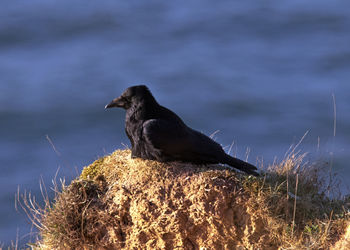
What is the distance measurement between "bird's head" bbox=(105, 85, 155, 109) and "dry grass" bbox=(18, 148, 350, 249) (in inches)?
25.1

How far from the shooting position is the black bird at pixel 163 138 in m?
9.16

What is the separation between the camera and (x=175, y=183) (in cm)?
898

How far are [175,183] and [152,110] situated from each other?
1013 millimetres

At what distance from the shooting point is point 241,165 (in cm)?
921

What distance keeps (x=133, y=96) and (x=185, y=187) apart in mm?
1342

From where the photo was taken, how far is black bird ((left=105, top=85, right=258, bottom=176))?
9.16m

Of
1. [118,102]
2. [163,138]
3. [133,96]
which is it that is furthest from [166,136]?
[118,102]

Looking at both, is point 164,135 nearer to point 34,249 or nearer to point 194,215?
point 194,215

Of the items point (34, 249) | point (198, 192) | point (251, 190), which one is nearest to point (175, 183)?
point (198, 192)

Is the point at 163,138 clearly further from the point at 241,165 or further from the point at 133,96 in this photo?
the point at 241,165

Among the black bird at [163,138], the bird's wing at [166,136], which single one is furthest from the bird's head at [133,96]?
the bird's wing at [166,136]

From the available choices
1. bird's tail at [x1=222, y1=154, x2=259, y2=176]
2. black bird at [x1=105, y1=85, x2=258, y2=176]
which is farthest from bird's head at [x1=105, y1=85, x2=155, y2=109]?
bird's tail at [x1=222, y1=154, x2=259, y2=176]

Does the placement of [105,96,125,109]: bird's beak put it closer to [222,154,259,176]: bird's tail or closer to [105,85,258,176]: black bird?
[105,85,258,176]: black bird

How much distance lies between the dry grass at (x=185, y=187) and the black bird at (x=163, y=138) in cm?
12
